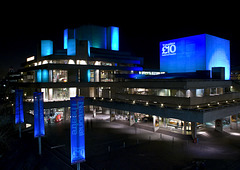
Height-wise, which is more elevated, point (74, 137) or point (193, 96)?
point (193, 96)

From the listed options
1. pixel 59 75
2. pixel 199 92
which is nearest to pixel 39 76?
pixel 59 75

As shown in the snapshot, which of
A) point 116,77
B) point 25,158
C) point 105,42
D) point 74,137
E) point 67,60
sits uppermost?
point 105,42

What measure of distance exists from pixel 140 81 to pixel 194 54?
625 inches

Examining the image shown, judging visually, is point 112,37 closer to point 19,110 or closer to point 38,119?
point 19,110

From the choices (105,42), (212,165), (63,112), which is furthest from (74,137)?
(105,42)

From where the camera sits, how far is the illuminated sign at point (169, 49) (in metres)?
50.3

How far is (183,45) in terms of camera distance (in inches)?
1868

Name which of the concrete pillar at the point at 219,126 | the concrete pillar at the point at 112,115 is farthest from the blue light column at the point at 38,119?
the concrete pillar at the point at 219,126

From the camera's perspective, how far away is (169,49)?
51656mm

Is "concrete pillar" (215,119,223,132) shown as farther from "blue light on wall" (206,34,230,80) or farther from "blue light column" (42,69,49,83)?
"blue light column" (42,69,49,83)

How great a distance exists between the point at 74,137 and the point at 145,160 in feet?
33.0

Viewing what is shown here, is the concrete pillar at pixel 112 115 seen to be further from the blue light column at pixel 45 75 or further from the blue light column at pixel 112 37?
the blue light column at pixel 112 37

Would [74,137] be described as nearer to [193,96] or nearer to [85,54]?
[193,96]

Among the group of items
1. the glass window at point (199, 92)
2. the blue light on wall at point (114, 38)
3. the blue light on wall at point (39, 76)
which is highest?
the blue light on wall at point (114, 38)
